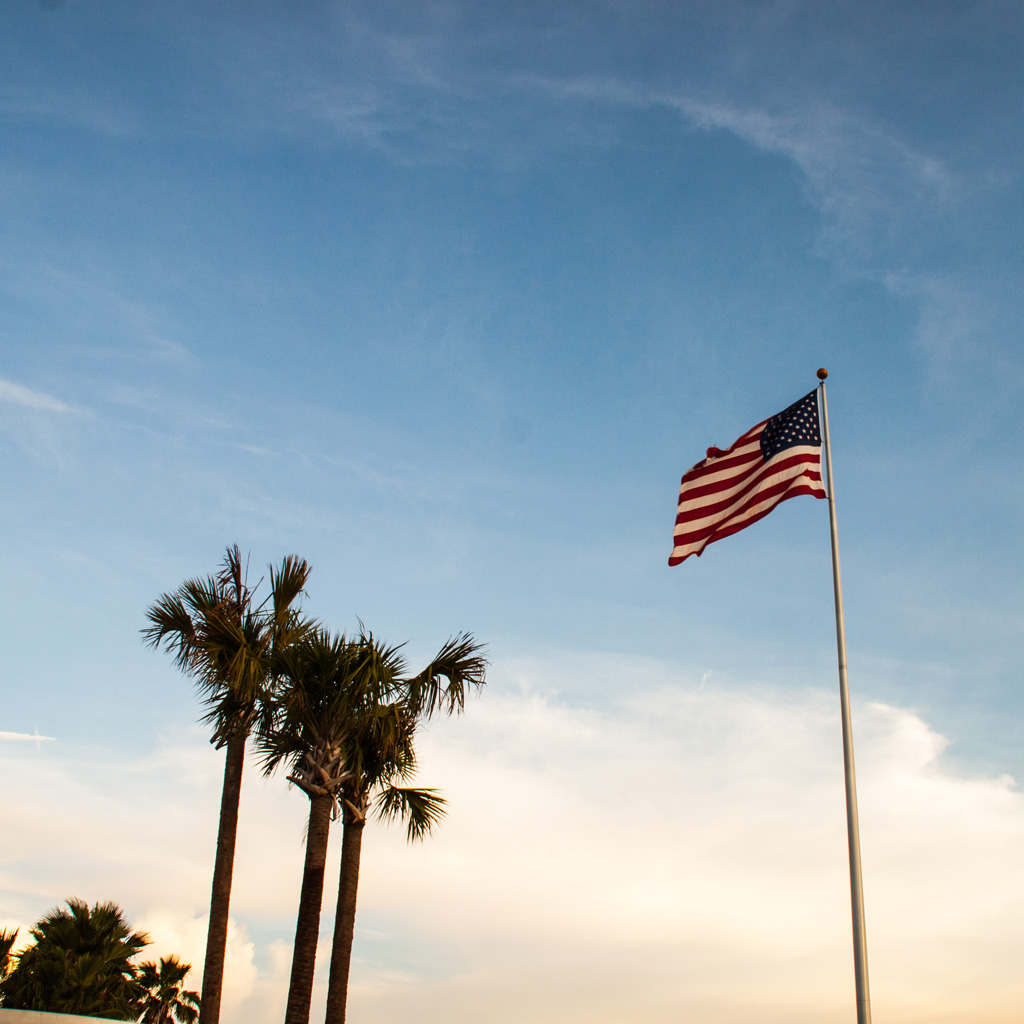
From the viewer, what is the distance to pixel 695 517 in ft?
49.5

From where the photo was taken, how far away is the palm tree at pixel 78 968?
24672mm

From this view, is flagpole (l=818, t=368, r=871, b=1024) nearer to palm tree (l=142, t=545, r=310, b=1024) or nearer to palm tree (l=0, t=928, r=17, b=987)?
palm tree (l=142, t=545, r=310, b=1024)

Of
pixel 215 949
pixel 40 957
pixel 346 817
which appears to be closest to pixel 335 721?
pixel 346 817

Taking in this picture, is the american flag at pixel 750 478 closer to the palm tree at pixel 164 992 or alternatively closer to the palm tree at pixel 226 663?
the palm tree at pixel 226 663

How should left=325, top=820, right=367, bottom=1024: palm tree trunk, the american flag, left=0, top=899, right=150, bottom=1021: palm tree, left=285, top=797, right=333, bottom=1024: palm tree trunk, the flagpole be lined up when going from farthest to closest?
left=0, top=899, right=150, bottom=1021: palm tree, left=325, top=820, right=367, bottom=1024: palm tree trunk, left=285, top=797, right=333, bottom=1024: palm tree trunk, the american flag, the flagpole

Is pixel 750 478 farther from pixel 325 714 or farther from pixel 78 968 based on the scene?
pixel 78 968

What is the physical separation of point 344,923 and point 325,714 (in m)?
3.71

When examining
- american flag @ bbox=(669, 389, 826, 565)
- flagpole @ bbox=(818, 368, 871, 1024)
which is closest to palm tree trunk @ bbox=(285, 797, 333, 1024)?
american flag @ bbox=(669, 389, 826, 565)

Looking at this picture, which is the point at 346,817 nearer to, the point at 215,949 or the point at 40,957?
the point at 215,949

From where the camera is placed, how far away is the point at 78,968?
24.8 metres

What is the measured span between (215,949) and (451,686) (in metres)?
6.39

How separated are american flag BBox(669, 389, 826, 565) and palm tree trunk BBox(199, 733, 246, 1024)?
354 inches

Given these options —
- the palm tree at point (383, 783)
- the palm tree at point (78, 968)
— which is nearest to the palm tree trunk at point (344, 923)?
the palm tree at point (383, 783)

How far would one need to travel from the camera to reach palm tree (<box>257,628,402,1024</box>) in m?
16.6
